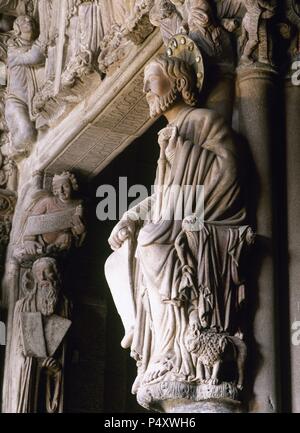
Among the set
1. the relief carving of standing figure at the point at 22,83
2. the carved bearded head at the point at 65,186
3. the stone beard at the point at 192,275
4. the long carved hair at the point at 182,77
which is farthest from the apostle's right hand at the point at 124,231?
the relief carving of standing figure at the point at 22,83

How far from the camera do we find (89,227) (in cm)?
909

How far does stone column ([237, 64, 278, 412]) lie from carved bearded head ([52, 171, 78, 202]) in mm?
2769

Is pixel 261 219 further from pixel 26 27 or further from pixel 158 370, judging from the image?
pixel 26 27

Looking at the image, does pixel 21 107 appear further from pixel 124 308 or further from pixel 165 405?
pixel 165 405

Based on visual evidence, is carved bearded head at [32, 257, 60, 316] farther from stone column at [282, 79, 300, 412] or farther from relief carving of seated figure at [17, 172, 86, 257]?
stone column at [282, 79, 300, 412]

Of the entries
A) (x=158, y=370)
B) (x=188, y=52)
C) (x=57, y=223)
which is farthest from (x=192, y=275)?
(x=57, y=223)

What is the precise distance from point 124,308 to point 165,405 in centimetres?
75

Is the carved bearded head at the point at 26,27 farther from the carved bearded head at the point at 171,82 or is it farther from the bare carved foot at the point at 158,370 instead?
the bare carved foot at the point at 158,370

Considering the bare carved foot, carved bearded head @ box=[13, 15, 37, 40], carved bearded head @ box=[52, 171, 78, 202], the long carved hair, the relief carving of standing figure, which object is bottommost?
the bare carved foot

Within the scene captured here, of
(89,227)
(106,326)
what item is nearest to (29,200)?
(89,227)

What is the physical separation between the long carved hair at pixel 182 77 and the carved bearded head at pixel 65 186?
8.94 ft

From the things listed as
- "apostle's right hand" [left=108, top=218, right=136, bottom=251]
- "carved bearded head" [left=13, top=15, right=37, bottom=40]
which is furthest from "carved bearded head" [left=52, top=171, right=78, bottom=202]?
"apostle's right hand" [left=108, top=218, right=136, bottom=251]

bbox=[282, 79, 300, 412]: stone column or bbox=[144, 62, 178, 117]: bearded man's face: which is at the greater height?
bbox=[144, 62, 178, 117]: bearded man's face

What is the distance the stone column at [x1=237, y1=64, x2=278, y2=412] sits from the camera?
5.85m
